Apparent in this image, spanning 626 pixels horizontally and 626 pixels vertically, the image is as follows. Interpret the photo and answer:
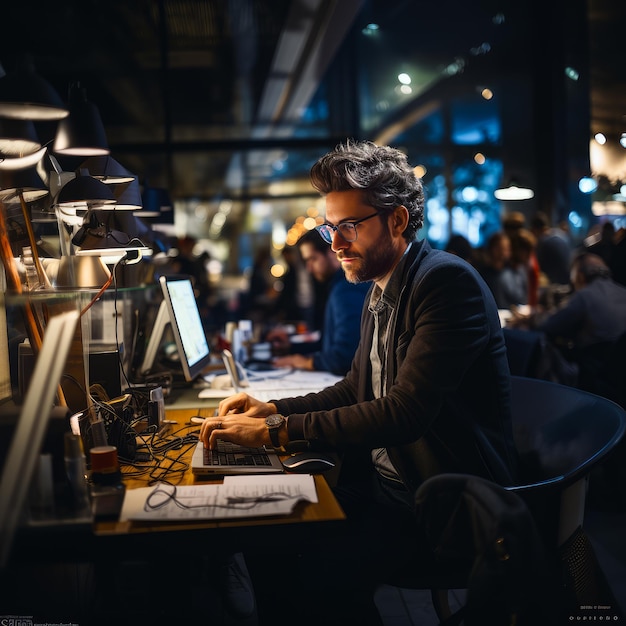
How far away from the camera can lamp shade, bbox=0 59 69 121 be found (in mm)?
1812

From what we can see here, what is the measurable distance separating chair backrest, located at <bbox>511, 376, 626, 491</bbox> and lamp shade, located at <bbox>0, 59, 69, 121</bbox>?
5.36ft

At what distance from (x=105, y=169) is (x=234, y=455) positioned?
3.93 ft

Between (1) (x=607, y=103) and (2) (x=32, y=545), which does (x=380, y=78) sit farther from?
(2) (x=32, y=545)

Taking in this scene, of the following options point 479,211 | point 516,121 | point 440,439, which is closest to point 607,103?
point 516,121

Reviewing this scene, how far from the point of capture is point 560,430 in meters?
2.00

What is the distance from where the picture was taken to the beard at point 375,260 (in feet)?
6.76

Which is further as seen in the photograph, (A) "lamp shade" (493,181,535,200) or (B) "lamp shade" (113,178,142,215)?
(A) "lamp shade" (493,181,535,200)

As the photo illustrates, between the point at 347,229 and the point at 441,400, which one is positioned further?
the point at 347,229

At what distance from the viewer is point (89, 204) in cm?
217

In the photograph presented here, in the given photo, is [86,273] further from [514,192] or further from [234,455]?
[514,192]

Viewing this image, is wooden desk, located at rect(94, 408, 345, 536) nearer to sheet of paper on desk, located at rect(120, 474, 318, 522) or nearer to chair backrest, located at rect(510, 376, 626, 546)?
sheet of paper on desk, located at rect(120, 474, 318, 522)

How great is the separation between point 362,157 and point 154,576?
1305mm

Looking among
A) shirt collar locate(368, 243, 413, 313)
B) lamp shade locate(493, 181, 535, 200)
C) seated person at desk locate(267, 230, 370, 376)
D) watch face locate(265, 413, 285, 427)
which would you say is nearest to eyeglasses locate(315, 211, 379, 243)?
shirt collar locate(368, 243, 413, 313)

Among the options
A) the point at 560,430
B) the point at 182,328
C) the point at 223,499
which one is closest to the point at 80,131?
the point at 182,328
